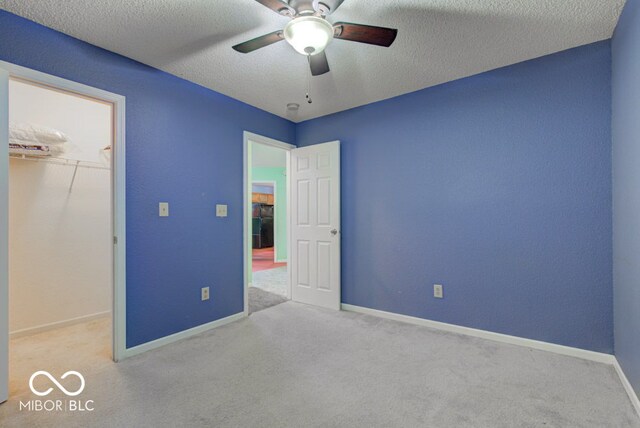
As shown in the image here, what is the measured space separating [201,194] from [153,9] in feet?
4.90

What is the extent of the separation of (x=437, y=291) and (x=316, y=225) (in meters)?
1.53

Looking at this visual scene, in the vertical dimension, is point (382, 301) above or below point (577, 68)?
below

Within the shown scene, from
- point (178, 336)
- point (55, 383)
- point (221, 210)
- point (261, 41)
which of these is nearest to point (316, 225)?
point (221, 210)

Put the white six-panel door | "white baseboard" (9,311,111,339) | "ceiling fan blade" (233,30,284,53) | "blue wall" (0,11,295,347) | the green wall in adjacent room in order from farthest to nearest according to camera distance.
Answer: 1. the green wall in adjacent room
2. the white six-panel door
3. "white baseboard" (9,311,111,339)
4. "blue wall" (0,11,295,347)
5. "ceiling fan blade" (233,30,284,53)

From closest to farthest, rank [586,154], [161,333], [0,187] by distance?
[0,187]
[586,154]
[161,333]

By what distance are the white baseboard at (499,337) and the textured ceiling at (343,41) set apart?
2258 mm

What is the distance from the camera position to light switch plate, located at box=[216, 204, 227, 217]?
3049mm

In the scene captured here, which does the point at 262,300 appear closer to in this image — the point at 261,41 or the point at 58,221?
the point at 58,221

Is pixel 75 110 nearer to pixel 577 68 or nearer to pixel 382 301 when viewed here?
pixel 382 301

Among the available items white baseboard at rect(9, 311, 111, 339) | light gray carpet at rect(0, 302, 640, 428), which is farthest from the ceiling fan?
white baseboard at rect(9, 311, 111, 339)

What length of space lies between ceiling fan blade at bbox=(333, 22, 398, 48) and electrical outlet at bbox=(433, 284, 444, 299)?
2161 mm

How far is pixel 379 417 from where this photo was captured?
1.64 m

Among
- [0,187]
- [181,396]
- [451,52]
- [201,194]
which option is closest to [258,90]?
[201,194]

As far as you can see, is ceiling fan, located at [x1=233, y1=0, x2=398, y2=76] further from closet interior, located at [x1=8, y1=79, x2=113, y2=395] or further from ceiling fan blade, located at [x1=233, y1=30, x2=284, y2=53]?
closet interior, located at [x1=8, y1=79, x2=113, y2=395]
